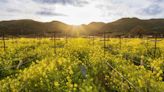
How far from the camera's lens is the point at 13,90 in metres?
8.05

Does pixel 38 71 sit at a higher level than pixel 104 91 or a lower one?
higher

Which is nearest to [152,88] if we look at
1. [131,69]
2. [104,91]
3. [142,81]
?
[142,81]

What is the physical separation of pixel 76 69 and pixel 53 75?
227 cm

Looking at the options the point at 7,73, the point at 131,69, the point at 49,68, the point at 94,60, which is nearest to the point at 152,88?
the point at 131,69

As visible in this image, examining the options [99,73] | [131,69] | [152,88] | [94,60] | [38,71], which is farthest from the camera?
[94,60]

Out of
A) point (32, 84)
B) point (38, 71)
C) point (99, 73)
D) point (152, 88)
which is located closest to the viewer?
point (152, 88)

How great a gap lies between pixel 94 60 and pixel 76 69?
6.82 feet

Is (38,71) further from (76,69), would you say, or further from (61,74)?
(76,69)

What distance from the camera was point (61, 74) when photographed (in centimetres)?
960

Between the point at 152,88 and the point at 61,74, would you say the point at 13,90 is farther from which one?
the point at 152,88

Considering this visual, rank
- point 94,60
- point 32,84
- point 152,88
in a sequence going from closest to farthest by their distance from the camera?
point 152,88 → point 32,84 → point 94,60

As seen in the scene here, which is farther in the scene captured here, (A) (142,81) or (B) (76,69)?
(B) (76,69)

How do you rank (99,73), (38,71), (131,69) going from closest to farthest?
(38,71) → (131,69) → (99,73)

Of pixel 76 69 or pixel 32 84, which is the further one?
pixel 76 69
